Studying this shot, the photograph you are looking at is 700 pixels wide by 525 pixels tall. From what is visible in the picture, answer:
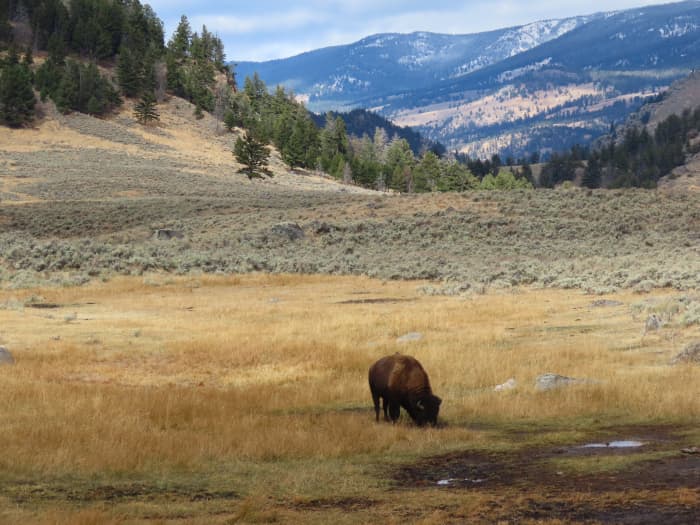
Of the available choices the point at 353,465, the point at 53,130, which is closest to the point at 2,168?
the point at 53,130

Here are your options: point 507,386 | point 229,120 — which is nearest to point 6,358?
point 507,386

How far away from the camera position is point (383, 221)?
199 feet

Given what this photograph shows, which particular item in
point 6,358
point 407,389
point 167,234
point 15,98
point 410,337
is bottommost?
point 410,337

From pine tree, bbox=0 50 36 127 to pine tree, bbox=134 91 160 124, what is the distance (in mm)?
15428

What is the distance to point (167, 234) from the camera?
57.6 metres

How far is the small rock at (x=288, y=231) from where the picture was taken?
55.9 meters

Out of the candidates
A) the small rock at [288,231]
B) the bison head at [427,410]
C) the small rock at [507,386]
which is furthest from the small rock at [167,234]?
the bison head at [427,410]

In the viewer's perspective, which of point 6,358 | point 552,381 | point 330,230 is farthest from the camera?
point 330,230

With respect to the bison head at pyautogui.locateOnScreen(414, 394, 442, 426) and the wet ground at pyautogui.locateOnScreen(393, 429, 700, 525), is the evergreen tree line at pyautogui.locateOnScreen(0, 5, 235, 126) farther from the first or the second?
the wet ground at pyautogui.locateOnScreen(393, 429, 700, 525)

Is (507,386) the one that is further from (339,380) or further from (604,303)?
(604,303)

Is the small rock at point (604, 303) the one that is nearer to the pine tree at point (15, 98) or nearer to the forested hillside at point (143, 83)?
the forested hillside at point (143, 83)

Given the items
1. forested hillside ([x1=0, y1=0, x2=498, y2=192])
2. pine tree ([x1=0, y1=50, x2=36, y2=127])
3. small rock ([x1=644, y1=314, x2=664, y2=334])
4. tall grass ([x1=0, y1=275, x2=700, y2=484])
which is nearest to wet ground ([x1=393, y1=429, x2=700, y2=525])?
tall grass ([x1=0, y1=275, x2=700, y2=484])

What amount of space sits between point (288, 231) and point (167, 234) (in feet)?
28.1

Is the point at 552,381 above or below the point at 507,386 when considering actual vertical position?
above
